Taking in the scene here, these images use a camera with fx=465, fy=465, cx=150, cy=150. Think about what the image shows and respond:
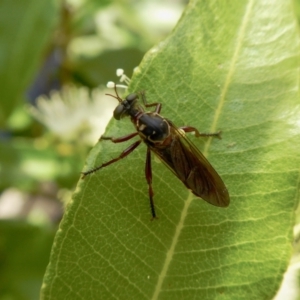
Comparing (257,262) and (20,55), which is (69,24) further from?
(257,262)

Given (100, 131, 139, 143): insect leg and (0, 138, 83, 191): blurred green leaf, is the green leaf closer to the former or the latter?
(100, 131, 139, 143): insect leg

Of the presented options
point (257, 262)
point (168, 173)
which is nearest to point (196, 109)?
point (168, 173)

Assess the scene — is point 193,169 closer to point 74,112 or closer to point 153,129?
point 153,129

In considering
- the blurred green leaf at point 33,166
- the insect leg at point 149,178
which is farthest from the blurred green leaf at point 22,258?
the insect leg at point 149,178

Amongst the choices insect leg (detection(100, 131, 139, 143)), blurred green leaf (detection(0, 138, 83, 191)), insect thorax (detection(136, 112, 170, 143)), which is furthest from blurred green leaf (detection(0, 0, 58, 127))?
insect leg (detection(100, 131, 139, 143))

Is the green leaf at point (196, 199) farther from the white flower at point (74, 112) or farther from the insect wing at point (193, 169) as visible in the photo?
the white flower at point (74, 112)

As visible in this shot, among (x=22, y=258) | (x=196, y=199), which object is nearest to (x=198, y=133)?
(x=196, y=199)
